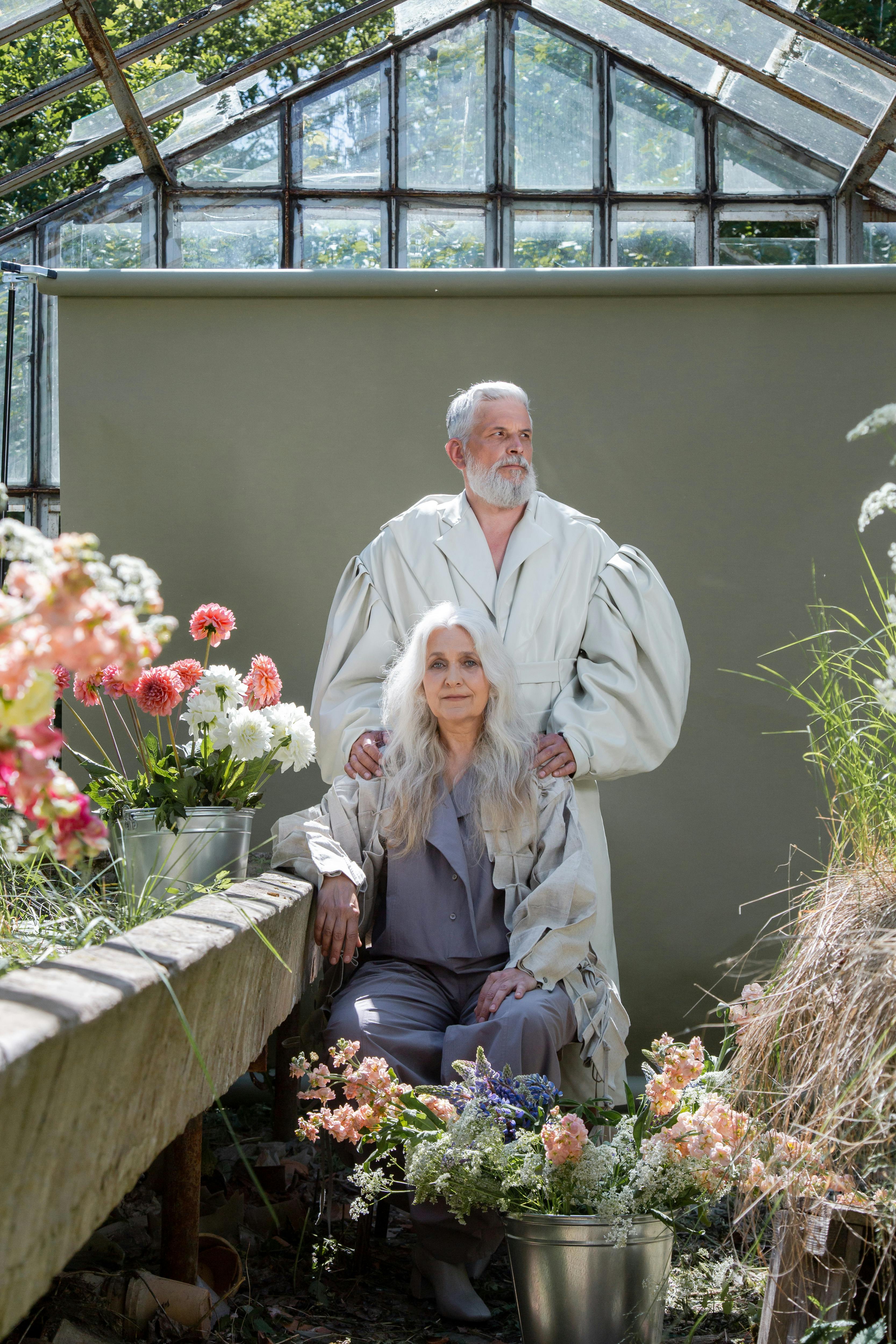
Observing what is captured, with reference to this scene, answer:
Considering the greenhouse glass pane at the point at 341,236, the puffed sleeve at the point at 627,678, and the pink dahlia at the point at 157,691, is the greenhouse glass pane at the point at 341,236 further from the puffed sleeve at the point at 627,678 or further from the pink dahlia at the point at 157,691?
the pink dahlia at the point at 157,691

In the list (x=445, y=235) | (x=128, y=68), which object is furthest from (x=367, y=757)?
(x=128, y=68)

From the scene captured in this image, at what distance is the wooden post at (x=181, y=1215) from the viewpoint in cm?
223

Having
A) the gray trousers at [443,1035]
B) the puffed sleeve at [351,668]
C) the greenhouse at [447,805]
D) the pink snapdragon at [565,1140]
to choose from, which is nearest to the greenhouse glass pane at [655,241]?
the greenhouse at [447,805]

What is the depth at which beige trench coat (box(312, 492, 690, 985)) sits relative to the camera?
125 inches

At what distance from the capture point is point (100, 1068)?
130 centimetres

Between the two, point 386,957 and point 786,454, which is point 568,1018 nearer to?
point 386,957

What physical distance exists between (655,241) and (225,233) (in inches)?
99.3

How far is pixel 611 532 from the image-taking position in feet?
13.5

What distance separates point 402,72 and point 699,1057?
7274 millimetres

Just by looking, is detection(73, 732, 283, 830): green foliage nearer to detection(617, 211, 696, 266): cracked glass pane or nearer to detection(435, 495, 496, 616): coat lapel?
detection(435, 495, 496, 616): coat lapel

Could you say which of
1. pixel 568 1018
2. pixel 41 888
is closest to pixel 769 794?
pixel 568 1018

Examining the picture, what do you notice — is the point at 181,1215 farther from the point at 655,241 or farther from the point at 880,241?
the point at 880,241

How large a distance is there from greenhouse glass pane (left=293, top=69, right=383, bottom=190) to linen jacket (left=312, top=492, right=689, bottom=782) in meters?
5.16

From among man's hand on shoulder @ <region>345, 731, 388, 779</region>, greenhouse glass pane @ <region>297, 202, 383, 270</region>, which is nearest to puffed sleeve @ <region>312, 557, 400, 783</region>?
man's hand on shoulder @ <region>345, 731, 388, 779</region>
